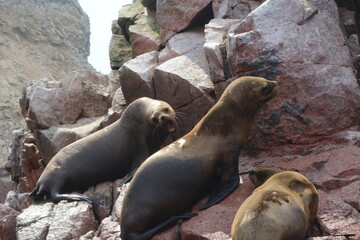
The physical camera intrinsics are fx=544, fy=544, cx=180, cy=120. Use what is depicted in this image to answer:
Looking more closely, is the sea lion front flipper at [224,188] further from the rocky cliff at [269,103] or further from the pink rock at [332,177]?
the pink rock at [332,177]

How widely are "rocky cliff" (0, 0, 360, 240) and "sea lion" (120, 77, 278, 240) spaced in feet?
0.72

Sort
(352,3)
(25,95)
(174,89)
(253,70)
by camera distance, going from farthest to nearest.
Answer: (25,95)
(352,3)
(174,89)
(253,70)

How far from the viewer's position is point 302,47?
7.10 metres

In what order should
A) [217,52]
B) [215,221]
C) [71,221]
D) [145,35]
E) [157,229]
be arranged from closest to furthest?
[215,221] < [157,229] < [71,221] < [217,52] < [145,35]

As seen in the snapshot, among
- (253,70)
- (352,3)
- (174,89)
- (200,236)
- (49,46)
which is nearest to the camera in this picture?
(200,236)

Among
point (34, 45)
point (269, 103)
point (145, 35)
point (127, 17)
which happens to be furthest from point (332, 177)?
point (34, 45)

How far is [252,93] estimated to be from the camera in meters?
6.19

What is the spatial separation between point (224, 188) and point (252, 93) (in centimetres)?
113

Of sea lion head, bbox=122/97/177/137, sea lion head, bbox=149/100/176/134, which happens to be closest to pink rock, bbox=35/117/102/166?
sea lion head, bbox=122/97/177/137

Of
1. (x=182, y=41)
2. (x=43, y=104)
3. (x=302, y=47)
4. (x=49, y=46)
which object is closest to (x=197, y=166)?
(x=302, y=47)

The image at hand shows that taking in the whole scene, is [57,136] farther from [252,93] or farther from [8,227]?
[252,93]

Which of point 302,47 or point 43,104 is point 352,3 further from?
point 43,104

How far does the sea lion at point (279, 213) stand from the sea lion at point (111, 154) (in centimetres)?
329

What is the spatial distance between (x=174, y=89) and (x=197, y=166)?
7.76ft
